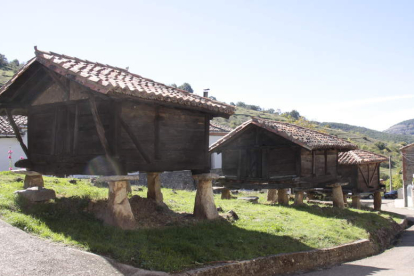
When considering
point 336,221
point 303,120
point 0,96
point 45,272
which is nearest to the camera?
point 45,272

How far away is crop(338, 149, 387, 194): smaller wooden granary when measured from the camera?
687 inches

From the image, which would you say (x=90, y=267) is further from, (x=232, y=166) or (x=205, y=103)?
(x=232, y=166)

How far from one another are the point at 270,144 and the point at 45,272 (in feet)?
30.9

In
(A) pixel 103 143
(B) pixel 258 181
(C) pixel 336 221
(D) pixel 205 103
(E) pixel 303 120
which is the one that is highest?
(E) pixel 303 120

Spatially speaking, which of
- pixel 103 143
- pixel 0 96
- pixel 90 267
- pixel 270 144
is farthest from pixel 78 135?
pixel 270 144

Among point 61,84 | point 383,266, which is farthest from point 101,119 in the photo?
point 383,266

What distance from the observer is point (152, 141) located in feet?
24.3

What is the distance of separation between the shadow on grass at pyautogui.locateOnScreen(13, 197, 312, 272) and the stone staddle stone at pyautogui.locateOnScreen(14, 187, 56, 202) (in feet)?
0.70

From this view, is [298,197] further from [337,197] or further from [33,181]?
[33,181]

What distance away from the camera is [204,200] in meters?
8.29

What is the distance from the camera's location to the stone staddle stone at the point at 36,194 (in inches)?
286

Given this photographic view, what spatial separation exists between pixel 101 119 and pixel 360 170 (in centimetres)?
1439

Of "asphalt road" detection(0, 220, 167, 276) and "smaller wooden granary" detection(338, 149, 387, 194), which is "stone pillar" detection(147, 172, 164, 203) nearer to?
"asphalt road" detection(0, 220, 167, 276)

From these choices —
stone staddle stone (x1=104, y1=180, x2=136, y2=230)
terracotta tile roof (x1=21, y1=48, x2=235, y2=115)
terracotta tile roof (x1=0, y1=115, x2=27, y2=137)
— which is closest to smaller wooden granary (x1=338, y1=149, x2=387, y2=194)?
terracotta tile roof (x1=21, y1=48, x2=235, y2=115)
